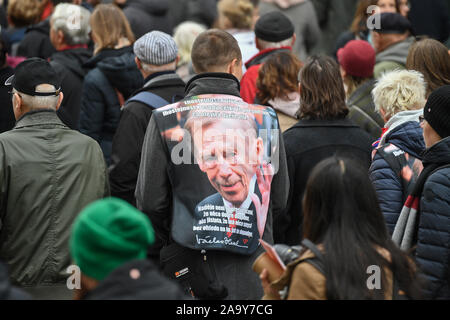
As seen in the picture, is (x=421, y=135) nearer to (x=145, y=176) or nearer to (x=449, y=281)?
(x=449, y=281)

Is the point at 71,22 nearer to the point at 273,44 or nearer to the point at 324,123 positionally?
the point at 273,44

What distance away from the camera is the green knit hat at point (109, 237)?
2.55 m

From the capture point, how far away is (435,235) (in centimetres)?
389

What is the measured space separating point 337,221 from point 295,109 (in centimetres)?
252

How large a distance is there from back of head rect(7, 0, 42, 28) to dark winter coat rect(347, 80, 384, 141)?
4.01 m

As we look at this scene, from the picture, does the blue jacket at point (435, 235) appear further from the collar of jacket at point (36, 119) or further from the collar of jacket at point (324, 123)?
the collar of jacket at point (36, 119)

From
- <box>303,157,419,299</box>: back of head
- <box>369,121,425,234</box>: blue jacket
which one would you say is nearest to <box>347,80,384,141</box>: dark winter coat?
<box>369,121,425,234</box>: blue jacket

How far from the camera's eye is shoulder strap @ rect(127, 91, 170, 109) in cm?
555

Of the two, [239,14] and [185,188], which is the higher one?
[239,14]

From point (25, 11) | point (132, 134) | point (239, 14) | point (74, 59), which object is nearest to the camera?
point (132, 134)

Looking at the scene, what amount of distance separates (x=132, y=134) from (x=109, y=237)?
3.03m

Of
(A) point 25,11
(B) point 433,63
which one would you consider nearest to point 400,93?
(B) point 433,63

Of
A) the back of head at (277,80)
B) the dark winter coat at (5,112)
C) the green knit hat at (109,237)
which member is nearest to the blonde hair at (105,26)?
the dark winter coat at (5,112)

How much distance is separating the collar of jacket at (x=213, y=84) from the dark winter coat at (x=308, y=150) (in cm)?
70
